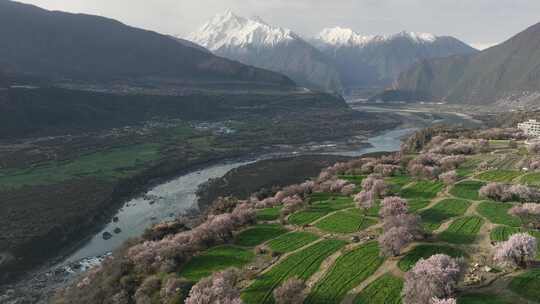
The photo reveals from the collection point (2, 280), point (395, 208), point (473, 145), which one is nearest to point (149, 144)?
point (2, 280)

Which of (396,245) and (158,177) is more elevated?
(396,245)

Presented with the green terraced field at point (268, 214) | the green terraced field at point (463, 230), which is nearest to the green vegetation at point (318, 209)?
the green terraced field at point (268, 214)

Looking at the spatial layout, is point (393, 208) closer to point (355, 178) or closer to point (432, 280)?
point (432, 280)

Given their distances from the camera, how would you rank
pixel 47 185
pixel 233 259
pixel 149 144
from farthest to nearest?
pixel 149 144 → pixel 47 185 → pixel 233 259

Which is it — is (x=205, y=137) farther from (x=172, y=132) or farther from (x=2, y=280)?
(x=2, y=280)

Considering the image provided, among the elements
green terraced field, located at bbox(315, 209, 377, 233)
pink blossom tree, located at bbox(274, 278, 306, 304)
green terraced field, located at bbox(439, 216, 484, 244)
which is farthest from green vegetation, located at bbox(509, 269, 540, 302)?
green terraced field, located at bbox(315, 209, 377, 233)

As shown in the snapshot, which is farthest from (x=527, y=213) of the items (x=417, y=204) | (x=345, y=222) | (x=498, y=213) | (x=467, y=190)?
(x=345, y=222)

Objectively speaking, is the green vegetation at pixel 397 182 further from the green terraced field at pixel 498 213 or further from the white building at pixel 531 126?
the white building at pixel 531 126
